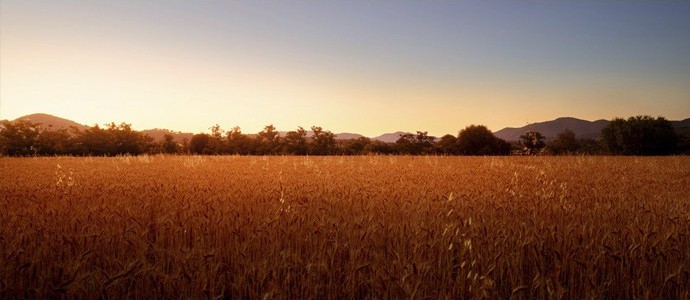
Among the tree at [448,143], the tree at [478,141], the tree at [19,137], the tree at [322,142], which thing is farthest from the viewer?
the tree at [448,143]

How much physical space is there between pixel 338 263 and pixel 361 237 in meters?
0.63

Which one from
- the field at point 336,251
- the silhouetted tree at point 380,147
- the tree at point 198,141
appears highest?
the tree at point 198,141

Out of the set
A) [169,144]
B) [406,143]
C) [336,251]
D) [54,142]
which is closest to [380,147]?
[406,143]

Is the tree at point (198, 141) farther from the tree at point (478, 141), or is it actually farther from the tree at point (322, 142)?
the tree at point (478, 141)

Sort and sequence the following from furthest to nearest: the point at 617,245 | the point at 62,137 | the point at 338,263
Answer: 1. the point at 62,137
2. the point at 617,245
3. the point at 338,263

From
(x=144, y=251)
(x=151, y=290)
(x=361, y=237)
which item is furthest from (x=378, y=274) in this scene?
(x=144, y=251)

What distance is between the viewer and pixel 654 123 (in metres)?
48.7

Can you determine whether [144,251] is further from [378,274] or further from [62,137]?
[62,137]

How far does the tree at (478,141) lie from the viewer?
5184 cm

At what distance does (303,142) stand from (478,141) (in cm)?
2584

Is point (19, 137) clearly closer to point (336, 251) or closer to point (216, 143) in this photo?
point (216, 143)

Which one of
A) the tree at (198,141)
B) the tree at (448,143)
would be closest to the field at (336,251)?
the tree at (198,141)

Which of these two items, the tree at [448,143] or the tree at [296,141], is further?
the tree at [448,143]

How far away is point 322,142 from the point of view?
41.9 meters
